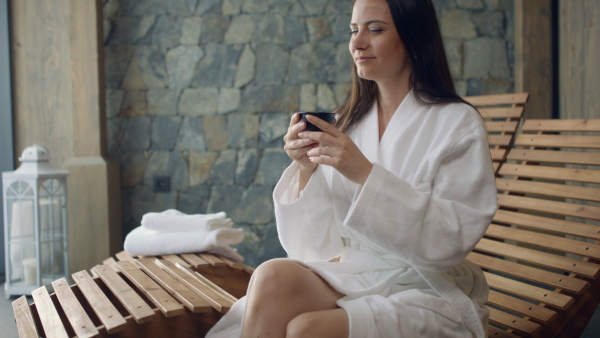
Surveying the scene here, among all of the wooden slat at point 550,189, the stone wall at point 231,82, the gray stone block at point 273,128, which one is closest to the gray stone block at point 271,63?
the stone wall at point 231,82

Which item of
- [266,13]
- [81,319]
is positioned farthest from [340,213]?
[266,13]

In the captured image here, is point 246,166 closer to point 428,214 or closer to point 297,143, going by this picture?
point 297,143

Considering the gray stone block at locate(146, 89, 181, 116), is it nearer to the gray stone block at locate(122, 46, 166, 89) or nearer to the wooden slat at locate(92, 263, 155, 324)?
the gray stone block at locate(122, 46, 166, 89)

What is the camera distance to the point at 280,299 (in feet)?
4.45

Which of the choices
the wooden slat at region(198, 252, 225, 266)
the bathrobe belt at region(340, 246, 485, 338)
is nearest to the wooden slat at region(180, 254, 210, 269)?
the wooden slat at region(198, 252, 225, 266)

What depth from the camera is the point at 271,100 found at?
Result: 13.4ft

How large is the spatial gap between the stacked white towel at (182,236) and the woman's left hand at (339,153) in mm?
1262

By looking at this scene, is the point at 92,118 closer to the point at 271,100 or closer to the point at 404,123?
the point at 271,100

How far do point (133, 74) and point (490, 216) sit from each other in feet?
10.6

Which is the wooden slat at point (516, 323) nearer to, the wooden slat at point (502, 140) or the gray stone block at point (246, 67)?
the wooden slat at point (502, 140)

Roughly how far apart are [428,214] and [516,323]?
72 centimetres

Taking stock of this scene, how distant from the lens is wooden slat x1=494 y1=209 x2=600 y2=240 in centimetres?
204

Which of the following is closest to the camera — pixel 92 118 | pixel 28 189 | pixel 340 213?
pixel 340 213

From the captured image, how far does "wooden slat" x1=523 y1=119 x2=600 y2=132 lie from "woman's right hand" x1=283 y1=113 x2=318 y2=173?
1281 millimetres
